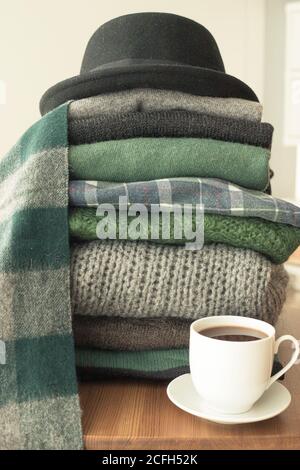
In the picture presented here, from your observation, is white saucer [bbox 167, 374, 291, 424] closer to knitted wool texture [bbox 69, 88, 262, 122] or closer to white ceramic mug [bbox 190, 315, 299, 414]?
white ceramic mug [bbox 190, 315, 299, 414]

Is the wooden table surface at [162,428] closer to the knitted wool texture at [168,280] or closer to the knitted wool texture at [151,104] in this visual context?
the knitted wool texture at [168,280]

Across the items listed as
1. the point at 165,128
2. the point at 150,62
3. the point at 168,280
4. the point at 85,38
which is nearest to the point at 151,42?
the point at 150,62

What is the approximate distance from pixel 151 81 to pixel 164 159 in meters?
0.08

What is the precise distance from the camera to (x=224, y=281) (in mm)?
399

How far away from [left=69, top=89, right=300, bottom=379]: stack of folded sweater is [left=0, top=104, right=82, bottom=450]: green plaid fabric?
17 mm

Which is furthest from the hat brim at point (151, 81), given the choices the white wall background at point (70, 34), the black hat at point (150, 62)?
the white wall background at point (70, 34)

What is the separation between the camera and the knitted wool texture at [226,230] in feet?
1.30

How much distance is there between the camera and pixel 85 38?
1.64 m

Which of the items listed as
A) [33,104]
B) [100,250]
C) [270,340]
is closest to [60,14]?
[33,104]

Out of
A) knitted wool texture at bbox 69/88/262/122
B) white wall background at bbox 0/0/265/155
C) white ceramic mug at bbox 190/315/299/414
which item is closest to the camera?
white ceramic mug at bbox 190/315/299/414

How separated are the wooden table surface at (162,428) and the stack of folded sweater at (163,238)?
0.12 ft

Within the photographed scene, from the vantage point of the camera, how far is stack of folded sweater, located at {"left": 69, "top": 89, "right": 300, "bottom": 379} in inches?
15.6

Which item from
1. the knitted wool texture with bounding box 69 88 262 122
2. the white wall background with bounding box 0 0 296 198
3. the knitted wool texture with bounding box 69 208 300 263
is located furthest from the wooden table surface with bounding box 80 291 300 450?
the white wall background with bounding box 0 0 296 198
